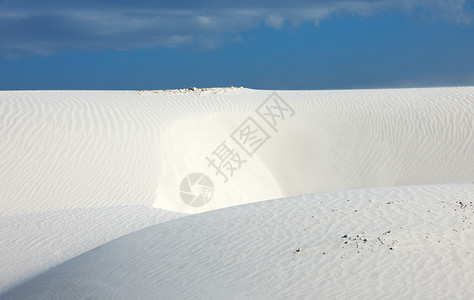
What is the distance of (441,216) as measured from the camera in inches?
261

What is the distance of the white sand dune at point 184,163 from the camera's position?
7551 mm

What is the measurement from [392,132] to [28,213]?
478 inches

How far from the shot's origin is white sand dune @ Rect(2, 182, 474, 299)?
16.4 ft

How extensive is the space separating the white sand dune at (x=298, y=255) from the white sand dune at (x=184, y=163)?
2.2 inches

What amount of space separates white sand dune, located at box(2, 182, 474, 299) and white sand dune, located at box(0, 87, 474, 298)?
6cm

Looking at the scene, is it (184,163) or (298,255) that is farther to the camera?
(184,163)

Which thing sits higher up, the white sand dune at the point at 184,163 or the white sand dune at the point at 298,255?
the white sand dune at the point at 184,163

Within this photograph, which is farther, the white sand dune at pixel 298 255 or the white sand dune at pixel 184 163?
the white sand dune at pixel 184 163

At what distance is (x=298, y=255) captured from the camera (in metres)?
5.74

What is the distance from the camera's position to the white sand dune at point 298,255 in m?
4.99

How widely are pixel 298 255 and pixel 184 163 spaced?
9.25 metres

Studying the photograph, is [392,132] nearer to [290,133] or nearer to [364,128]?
[364,128]

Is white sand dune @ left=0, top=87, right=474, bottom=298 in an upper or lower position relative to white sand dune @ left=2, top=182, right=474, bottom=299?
upper

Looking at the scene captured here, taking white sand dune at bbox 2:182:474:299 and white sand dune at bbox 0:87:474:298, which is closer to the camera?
white sand dune at bbox 2:182:474:299
